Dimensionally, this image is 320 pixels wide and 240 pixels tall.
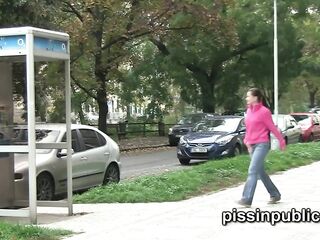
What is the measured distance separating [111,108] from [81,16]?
2336 inches

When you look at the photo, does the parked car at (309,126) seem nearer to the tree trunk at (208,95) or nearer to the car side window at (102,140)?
the tree trunk at (208,95)

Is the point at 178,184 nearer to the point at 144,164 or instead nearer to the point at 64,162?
the point at 64,162

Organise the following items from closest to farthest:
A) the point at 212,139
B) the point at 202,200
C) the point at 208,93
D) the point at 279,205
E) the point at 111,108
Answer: the point at 279,205 → the point at 202,200 → the point at 212,139 → the point at 208,93 → the point at 111,108

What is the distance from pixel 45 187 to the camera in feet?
35.2

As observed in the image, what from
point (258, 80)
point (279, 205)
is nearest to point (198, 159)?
point (279, 205)

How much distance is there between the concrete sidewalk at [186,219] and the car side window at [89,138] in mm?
2272

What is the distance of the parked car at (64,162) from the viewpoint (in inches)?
393

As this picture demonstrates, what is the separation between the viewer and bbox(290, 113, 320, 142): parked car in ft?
92.7

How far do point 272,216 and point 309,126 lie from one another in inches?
846

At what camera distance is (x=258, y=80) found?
39.2 meters

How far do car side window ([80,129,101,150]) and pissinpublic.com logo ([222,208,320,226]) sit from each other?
447 cm

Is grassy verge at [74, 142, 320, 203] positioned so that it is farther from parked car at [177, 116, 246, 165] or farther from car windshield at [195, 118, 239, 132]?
car windshield at [195, 118, 239, 132]

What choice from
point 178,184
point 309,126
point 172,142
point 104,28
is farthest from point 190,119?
point 178,184

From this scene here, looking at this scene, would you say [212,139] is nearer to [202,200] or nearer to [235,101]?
[202,200]
